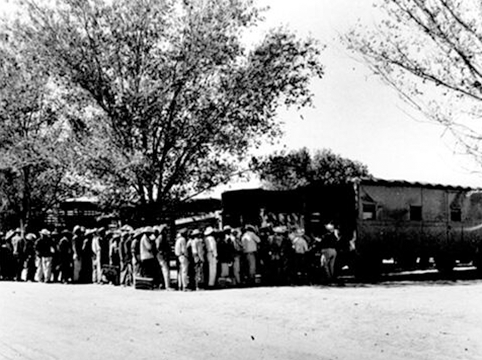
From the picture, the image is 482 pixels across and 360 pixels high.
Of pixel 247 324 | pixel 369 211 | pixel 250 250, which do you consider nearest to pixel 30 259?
pixel 250 250

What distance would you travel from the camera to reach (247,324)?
1219cm

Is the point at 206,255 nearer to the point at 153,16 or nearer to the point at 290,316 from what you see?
the point at 290,316

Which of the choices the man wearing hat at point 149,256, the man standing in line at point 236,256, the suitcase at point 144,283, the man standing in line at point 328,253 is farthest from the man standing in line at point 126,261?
the man standing in line at point 328,253

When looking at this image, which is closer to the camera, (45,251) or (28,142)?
(45,251)

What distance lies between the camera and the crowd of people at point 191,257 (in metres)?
19.1

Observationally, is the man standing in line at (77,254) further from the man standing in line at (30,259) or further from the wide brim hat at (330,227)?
the wide brim hat at (330,227)

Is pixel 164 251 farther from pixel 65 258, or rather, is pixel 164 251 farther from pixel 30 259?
pixel 30 259

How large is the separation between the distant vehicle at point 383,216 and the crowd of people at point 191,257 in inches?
28.1

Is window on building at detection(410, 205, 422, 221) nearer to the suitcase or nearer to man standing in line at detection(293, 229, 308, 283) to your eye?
man standing in line at detection(293, 229, 308, 283)

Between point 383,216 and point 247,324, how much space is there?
432 inches

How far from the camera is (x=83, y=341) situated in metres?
10.2

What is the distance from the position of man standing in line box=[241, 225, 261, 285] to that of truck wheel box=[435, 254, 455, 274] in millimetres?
7527

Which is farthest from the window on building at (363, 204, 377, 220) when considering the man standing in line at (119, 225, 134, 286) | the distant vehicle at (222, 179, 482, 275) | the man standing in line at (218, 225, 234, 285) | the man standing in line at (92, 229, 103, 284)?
the man standing in line at (92, 229, 103, 284)

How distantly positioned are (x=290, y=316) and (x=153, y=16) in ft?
48.5
